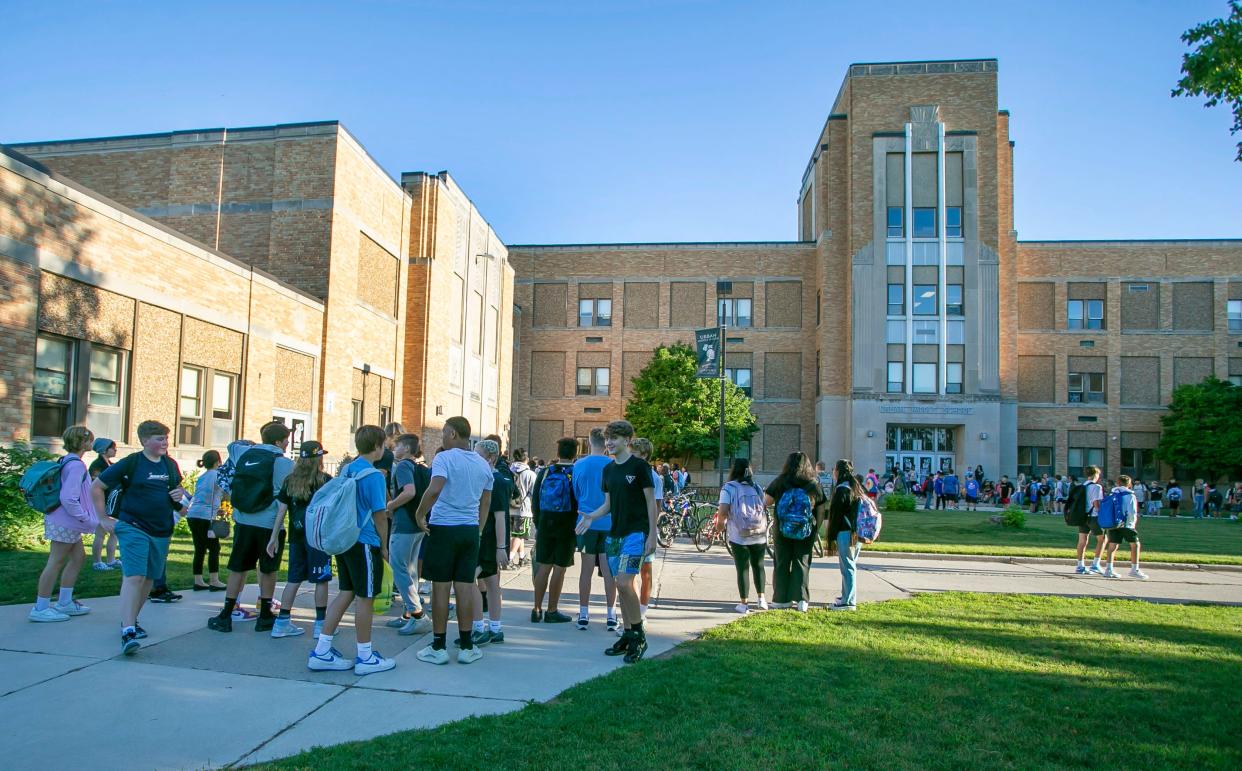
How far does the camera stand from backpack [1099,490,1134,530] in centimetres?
1367

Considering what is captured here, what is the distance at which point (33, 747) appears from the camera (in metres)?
4.48

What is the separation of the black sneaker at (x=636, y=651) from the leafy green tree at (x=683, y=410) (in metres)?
34.2

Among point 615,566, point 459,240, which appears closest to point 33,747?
point 615,566

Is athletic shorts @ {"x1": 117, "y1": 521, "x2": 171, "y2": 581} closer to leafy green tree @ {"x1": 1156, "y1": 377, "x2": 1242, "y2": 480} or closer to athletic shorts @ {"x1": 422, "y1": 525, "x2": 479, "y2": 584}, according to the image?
athletic shorts @ {"x1": 422, "y1": 525, "x2": 479, "y2": 584}

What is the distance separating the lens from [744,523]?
30.4 ft

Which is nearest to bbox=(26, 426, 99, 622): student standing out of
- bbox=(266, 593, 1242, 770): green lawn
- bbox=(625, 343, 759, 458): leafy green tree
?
bbox=(266, 593, 1242, 770): green lawn

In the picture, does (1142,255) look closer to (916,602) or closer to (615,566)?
(916,602)

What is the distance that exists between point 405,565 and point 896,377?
38.6 metres

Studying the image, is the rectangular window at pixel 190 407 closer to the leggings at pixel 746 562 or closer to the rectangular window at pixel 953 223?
the leggings at pixel 746 562

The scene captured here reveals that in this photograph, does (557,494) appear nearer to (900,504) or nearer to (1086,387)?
(900,504)

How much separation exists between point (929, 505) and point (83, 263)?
106 feet

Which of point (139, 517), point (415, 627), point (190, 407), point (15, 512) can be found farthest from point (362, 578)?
point (190, 407)

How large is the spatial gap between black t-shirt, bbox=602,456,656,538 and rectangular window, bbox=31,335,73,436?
12884mm

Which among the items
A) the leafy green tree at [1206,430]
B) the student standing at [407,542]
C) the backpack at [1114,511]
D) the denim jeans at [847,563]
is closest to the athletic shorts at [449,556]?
the student standing at [407,542]
